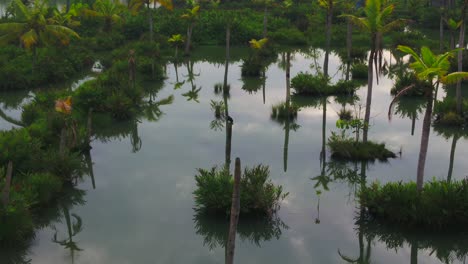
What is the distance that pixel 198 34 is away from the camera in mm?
48344

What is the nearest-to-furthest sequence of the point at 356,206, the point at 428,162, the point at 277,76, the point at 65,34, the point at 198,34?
the point at 356,206 → the point at 428,162 → the point at 65,34 → the point at 277,76 → the point at 198,34

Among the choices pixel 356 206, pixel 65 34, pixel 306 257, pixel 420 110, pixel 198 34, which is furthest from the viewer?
pixel 198 34

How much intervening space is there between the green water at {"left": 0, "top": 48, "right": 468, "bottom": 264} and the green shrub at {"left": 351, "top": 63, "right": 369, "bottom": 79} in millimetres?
7588

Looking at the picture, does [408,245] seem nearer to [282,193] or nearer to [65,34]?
[282,193]

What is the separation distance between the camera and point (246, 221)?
14523 mm

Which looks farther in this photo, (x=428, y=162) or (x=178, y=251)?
(x=428, y=162)

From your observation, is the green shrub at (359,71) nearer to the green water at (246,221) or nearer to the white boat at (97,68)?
the green water at (246,221)

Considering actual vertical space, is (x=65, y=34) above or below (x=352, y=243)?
above

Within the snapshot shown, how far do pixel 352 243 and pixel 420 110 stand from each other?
14.8 metres

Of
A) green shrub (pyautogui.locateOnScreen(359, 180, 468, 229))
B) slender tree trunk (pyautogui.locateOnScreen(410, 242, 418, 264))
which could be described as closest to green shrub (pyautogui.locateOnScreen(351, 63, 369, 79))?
green shrub (pyautogui.locateOnScreen(359, 180, 468, 229))

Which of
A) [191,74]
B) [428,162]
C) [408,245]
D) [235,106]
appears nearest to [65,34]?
[191,74]

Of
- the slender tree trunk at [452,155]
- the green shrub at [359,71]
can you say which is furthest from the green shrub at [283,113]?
the green shrub at [359,71]

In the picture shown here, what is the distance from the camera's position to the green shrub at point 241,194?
1442cm

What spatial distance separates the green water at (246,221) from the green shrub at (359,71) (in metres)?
7.59
